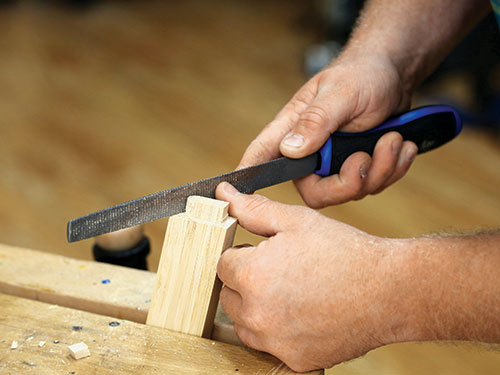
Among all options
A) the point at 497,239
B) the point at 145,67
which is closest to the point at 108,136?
the point at 145,67

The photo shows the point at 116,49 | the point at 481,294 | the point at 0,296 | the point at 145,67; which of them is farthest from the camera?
the point at 116,49

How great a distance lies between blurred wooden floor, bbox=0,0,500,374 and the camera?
227cm

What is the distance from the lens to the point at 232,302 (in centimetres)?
82

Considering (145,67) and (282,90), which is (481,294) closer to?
(282,90)

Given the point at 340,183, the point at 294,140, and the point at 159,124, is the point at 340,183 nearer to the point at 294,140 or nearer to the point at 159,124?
the point at 294,140

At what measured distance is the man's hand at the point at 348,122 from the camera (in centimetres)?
104

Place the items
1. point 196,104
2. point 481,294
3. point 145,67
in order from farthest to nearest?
point 145,67
point 196,104
point 481,294

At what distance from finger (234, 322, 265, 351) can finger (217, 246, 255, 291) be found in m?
0.06

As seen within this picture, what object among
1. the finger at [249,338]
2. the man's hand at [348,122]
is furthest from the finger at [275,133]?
the finger at [249,338]

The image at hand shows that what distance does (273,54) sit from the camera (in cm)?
383

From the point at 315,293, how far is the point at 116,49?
11.2 feet

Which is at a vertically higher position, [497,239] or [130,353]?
[497,239]

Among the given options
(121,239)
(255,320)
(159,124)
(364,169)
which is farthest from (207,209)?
(159,124)

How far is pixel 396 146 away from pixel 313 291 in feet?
1.47
